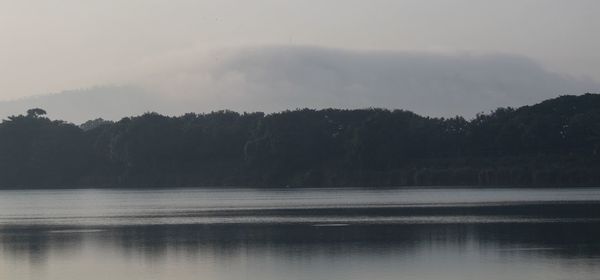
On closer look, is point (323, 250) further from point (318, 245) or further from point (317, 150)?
point (317, 150)

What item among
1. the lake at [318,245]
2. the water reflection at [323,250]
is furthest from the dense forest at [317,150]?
the water reflection at [323,250]

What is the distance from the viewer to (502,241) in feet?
114

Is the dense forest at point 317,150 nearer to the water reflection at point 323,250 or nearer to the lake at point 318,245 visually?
the lake at point 318,245

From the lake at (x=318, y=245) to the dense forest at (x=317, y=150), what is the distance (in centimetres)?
4961

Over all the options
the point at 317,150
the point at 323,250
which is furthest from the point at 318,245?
the point at 317,150

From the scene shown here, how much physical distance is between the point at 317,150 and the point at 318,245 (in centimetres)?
8585

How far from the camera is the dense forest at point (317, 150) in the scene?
10588cm

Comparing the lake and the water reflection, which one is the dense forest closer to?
the lake

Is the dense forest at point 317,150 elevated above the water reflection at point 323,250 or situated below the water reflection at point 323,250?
above

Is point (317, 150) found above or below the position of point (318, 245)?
above

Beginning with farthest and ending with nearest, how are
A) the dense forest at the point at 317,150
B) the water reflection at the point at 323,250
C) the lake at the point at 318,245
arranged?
the dense forest at the point at 317,150
the lake at the point at 318,245
the water reflection at the point at 323,250

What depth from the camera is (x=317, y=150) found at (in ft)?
396

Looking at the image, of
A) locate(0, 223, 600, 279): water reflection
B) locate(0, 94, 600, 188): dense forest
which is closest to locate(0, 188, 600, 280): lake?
locate(0, 223, 600, 279): water reflection

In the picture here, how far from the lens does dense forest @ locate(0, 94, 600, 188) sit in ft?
347
